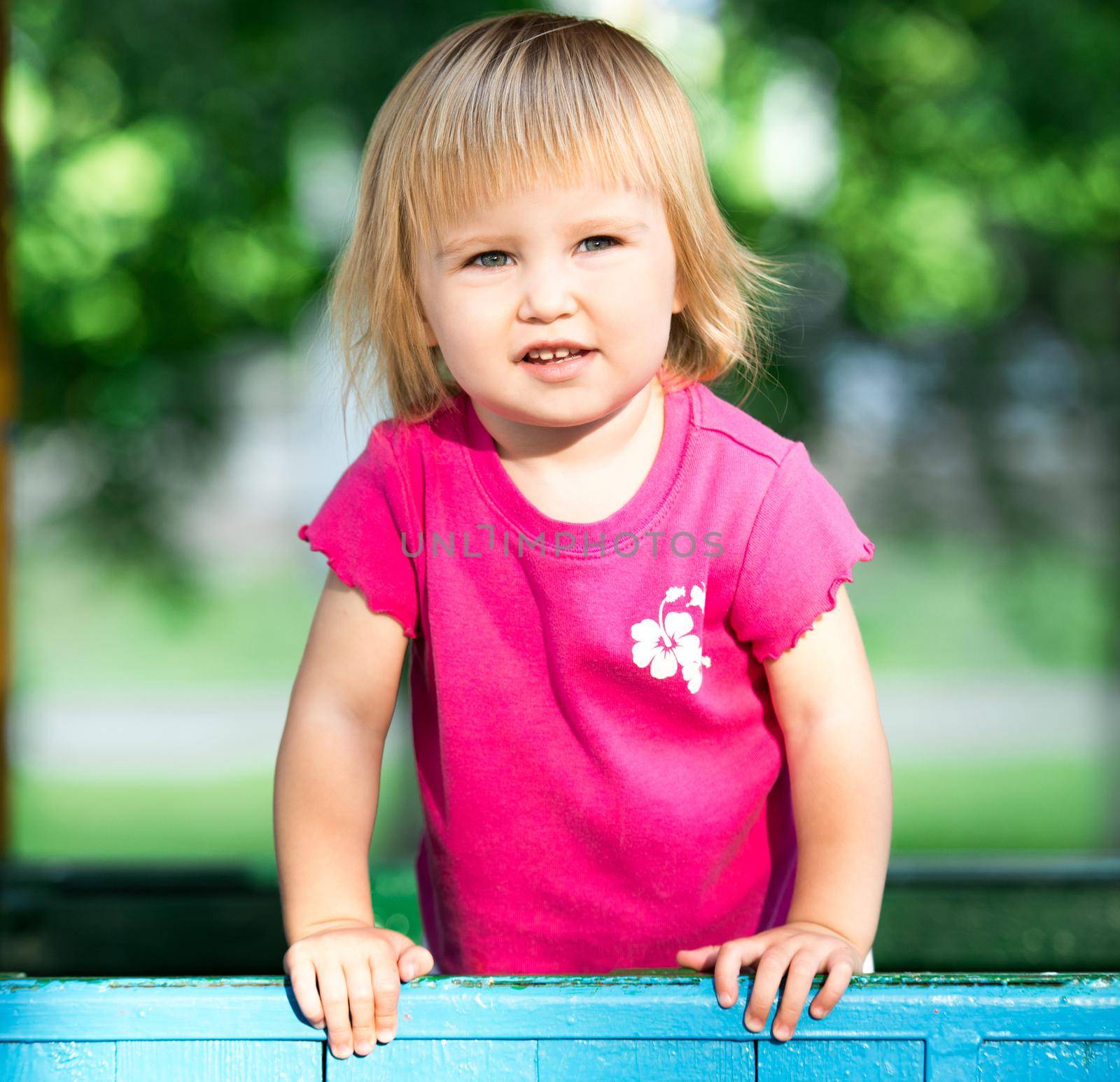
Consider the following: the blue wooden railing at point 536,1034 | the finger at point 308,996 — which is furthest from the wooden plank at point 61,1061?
the finger at point 308,996

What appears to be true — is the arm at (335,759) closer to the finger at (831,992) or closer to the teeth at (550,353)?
the teeth at (550,353)

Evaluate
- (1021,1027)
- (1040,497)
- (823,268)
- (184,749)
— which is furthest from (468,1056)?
(184,749)

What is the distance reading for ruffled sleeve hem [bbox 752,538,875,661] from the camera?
1.36m

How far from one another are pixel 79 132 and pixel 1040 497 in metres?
3.61

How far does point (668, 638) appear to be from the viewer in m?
1.38

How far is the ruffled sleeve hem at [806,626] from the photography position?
4.46 feet

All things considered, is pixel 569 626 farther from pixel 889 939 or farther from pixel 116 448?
pixel 116 448

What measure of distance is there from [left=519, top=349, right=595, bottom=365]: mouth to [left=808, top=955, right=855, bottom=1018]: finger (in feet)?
2.06

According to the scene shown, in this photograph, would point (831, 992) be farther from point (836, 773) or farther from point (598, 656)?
point (598, 656)

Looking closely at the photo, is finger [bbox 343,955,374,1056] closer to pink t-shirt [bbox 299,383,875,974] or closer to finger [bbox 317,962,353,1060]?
finger [bbox 317,962,353,1060]

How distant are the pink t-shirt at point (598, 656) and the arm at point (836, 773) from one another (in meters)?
0.04

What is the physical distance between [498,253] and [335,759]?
0.58 metres

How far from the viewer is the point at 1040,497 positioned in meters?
4.86

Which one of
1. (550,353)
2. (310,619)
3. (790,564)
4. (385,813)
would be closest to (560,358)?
(550,353)
